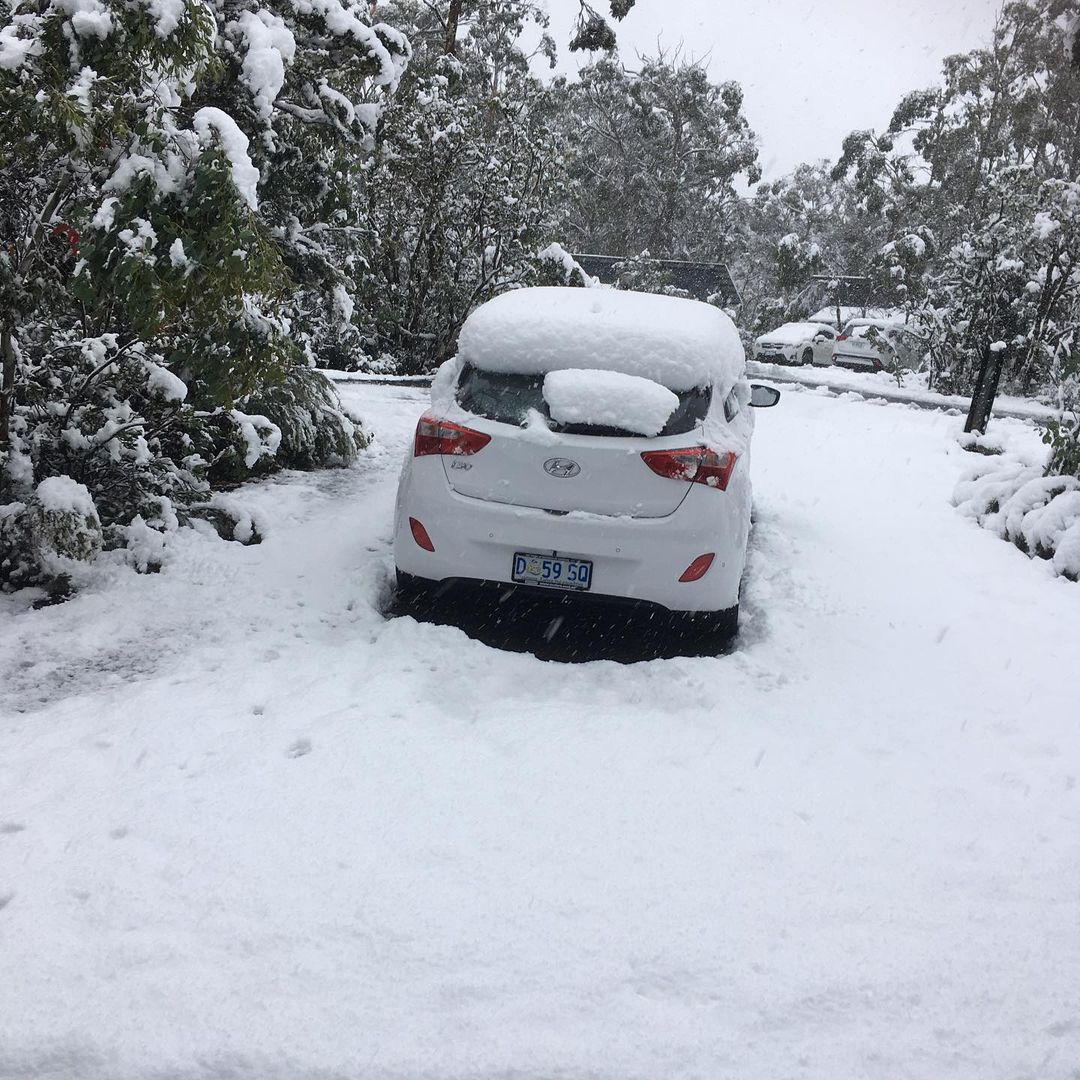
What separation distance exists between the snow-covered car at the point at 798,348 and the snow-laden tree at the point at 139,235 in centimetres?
2434

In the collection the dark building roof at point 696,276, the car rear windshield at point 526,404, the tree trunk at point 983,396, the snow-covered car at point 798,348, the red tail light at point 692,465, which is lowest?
the snow-covered car at point 798,348

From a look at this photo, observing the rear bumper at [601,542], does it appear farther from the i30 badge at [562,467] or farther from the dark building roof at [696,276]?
the dark building roof at [696,276]

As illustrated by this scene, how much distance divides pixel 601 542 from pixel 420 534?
0.88 meters

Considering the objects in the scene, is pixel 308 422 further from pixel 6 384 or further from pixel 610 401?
pixel 610 401

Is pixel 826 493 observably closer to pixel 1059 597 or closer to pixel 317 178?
pixel 1059 597

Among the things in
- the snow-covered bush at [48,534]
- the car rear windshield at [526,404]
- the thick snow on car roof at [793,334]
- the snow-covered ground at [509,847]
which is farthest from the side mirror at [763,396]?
the thick snow on car roof at [793,334]

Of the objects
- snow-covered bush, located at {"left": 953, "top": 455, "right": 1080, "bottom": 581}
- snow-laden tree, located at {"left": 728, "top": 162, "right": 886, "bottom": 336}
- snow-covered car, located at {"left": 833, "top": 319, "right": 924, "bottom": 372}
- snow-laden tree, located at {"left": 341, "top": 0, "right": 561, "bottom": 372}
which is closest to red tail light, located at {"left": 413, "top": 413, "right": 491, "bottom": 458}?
snow-covered bush, located at {"left": 953, "top": 455, "right": 1080, "bottom": 581}

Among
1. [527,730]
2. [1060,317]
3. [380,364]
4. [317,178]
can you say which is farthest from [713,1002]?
[1060,317]

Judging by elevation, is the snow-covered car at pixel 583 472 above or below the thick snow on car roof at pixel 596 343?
below

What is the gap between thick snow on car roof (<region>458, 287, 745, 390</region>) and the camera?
4648 mm

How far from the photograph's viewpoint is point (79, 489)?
4.84m

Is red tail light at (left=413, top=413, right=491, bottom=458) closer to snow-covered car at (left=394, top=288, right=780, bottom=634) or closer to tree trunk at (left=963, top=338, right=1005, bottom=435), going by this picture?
snow-covered car at (left=394, top=288, right=780, bottom=634)

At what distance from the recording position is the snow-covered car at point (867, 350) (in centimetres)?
2367

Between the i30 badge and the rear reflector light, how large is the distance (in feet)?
2.26
